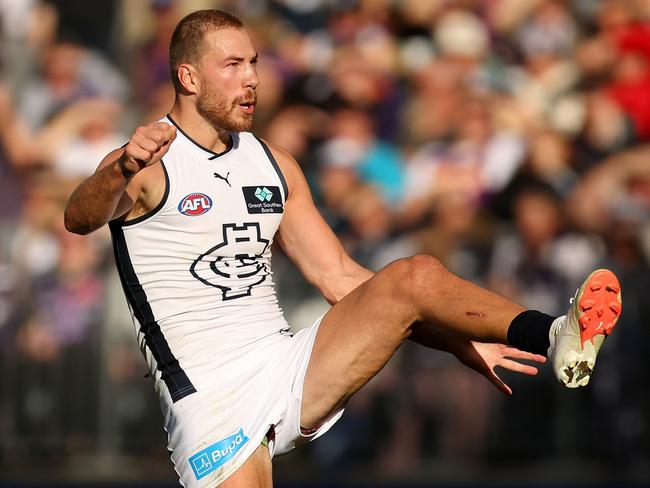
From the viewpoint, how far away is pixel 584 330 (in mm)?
4750

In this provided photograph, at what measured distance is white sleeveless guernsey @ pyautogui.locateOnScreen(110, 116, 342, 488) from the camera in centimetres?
557

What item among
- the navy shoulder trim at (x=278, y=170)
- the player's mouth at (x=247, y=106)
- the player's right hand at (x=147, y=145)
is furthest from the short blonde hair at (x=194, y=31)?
the player's right hand at (x=147, y=145)

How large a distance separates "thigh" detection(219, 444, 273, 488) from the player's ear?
1672 mm

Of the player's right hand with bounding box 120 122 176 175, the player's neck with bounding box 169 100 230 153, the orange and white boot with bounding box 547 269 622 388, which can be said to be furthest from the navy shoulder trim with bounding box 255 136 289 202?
the orange and white boot with bounding box 547 269 622 388

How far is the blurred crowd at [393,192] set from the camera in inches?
394

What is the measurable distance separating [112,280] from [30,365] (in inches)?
38.0

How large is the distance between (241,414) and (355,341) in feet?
2.07

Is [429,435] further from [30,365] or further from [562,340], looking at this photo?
[562,340]

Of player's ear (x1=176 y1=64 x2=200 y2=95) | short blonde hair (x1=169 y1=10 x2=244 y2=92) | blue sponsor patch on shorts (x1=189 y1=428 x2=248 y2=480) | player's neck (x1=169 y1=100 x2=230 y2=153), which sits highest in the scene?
short blonde hair (x1=169 y1=10 x2=244 y2=92)

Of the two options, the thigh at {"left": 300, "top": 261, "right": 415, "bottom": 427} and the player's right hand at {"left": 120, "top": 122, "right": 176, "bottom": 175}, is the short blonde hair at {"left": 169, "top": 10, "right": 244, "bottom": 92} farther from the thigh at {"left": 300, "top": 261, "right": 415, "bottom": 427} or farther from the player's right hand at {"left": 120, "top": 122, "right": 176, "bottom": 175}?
the thigh at {"left": 300, "top": 261, "right": 415, "bottom": 427}

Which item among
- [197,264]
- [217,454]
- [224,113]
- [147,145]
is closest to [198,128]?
[224,113]

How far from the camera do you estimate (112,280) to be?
400 inches

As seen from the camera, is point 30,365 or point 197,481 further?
point 30,365

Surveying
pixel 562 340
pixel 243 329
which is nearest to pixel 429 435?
pixel 243 329
